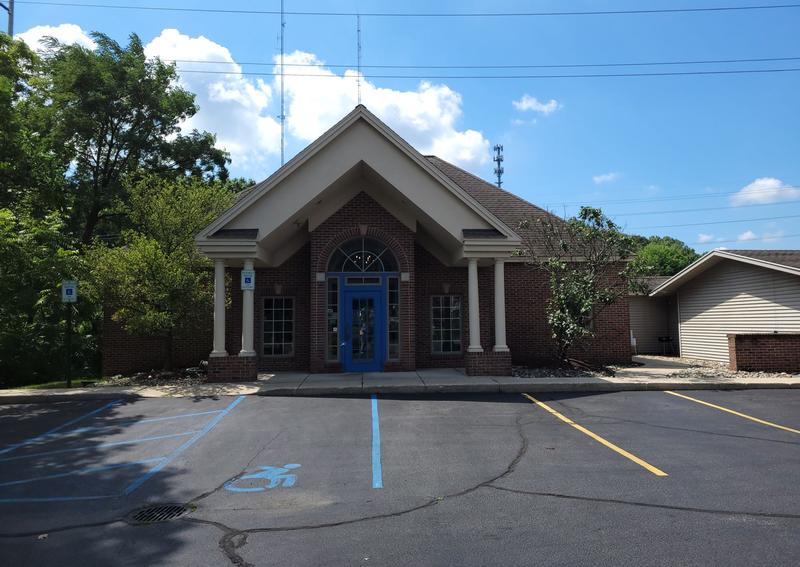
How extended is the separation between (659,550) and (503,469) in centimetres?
231

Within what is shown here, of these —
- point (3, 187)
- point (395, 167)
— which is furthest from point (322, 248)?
point (3, 187)

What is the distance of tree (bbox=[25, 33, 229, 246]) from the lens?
2375 centimetres

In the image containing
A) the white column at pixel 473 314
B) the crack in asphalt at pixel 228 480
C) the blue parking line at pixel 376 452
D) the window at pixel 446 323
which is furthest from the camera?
the window at pixel 446 323

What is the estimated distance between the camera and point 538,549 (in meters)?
4.09

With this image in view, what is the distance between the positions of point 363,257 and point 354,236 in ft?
2.04

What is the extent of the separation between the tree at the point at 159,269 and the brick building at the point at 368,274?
0.94 meters

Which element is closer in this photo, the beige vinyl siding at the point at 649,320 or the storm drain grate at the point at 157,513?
the storm drain grate at the point at 157,513

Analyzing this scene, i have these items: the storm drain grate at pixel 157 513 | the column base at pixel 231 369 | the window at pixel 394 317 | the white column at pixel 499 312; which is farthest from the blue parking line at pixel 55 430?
the white column at pixel 499 312

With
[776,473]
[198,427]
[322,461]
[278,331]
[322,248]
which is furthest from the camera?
[278,331]

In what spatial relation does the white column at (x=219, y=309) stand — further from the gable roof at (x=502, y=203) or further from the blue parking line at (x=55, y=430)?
the gable roof at (x=502, y=203)

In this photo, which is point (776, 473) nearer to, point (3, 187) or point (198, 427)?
point (198, 427)

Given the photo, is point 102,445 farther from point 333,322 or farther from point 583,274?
point 583,274

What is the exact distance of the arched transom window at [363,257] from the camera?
1441 cm

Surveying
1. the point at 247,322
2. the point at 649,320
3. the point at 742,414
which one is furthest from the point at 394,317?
the point at 649,320
